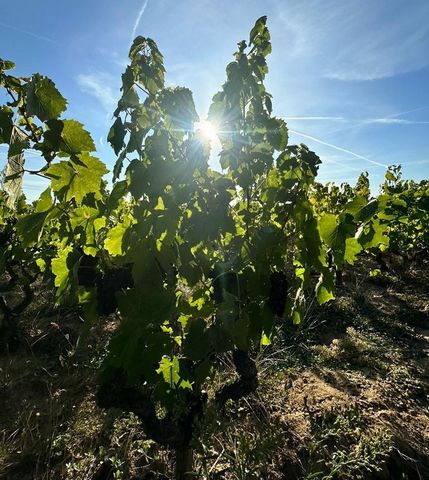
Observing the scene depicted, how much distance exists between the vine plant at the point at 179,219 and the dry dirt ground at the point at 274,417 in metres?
1.00

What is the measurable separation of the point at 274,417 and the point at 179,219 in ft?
7.88

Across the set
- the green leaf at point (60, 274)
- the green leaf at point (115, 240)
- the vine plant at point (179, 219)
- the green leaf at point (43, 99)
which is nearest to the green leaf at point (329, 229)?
the vine plant at point (179, 219)

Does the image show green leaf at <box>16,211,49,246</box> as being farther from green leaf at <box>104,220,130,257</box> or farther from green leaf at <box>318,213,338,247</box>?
green leaf at <box>318,213,338,247</box>

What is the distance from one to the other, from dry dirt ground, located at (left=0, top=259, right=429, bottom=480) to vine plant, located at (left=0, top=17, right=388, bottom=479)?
1.00 meters

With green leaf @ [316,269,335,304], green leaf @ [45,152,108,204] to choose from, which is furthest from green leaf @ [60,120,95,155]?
green leaf @ [316,269,335,304]

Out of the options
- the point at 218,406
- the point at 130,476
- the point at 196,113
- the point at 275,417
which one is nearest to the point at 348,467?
the point at 275,417

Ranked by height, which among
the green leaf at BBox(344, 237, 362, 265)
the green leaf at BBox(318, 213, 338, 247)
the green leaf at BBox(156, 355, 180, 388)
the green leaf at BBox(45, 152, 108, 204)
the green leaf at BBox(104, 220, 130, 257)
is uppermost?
the green leaf at BBox(45, 152, 108, 204)

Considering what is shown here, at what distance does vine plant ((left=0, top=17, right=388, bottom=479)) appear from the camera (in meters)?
1.63

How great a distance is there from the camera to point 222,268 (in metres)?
1.72

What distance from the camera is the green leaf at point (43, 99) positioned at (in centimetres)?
124

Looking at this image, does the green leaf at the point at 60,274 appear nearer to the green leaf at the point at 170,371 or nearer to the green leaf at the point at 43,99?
the green leaf at the point at 170,371

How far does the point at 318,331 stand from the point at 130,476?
3.69 metres

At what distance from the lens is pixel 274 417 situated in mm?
3303

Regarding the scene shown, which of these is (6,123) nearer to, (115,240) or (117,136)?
(117,136)
